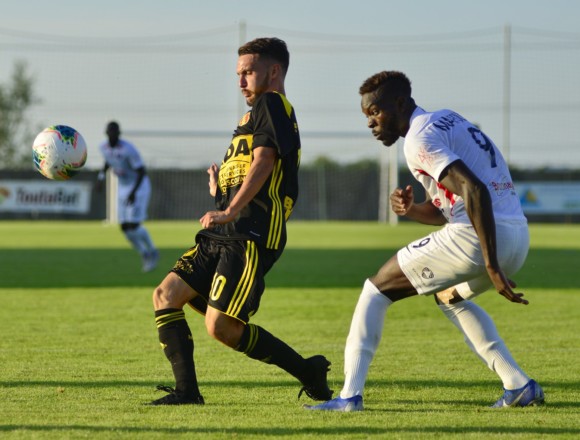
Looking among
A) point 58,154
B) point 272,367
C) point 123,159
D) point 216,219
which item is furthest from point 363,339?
point 123,159

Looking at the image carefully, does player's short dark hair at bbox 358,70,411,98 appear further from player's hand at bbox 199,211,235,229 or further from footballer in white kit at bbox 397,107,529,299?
player's hand at bbox 199,211,235,229

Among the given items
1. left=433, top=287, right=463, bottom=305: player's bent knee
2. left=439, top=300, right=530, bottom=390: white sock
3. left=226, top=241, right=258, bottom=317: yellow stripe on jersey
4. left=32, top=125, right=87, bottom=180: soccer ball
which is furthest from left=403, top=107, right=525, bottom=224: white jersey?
left=32, top=125, right=87, bottom=180: soccer ball

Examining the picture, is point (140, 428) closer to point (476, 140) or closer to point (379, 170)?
point (476, 140)

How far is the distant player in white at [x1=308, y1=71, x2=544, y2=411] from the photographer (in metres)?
5.23

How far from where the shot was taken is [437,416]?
5.61 meters

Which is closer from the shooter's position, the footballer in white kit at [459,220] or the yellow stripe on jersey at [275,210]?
the footballer in white kit at [459,220]

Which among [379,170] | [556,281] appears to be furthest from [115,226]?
[556,281]

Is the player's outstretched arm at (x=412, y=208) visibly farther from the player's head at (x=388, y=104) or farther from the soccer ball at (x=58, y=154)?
the soccer ball at (x=58, y=154)

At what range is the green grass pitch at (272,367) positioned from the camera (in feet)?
17.3

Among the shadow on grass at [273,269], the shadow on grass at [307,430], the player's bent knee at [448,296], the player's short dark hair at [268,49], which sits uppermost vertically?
the player's short dark hair at [268,49]

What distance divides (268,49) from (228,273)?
133 centimetres

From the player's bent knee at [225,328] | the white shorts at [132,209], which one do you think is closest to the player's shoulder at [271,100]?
the player's bent knee at [225,328]

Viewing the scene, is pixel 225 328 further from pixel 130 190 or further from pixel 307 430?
pixel 130 190

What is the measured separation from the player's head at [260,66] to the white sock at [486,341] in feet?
5.53
